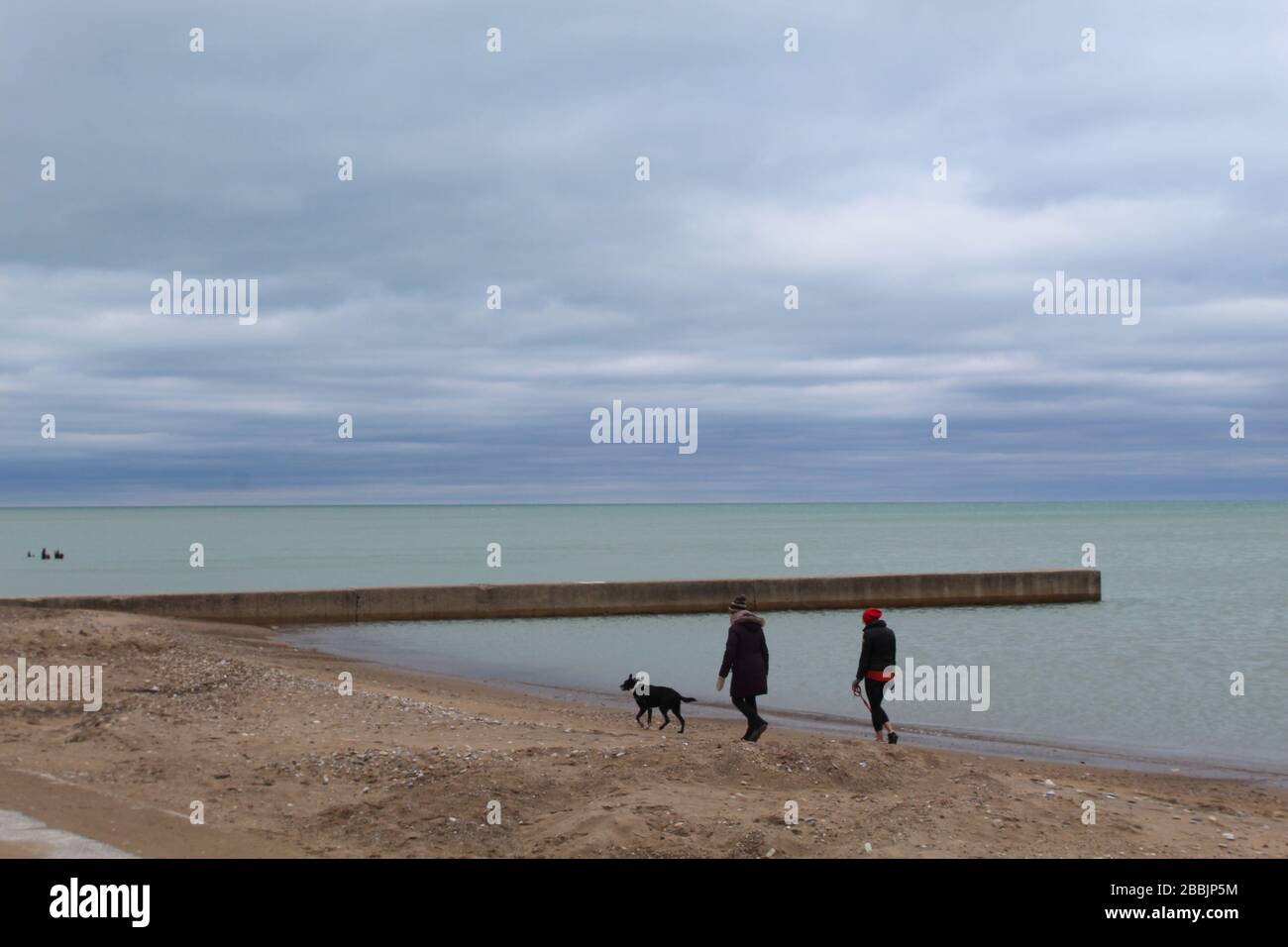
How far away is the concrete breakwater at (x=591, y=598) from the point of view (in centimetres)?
3653

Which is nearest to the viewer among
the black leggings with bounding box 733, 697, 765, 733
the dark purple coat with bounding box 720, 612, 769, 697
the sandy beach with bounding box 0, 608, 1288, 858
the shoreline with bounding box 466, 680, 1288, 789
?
the sandy beach with bounding box 0, 608, 1288, 858

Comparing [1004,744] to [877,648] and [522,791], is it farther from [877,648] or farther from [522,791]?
[522,791]

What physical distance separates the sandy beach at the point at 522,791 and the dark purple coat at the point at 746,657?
1.19 metres

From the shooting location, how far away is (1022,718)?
71.5 ft

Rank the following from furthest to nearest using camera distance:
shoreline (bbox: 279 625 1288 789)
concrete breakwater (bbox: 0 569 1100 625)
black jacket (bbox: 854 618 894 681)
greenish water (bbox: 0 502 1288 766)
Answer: concrete breakwater (bbox: 0 569 1100 625)
greenish water (bbox: 0 502 1288 766)
shoreline (bbox: 279 625 1288 789)
black jacket (bbox: 854 618 894 681)

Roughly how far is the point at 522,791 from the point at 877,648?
5.47 metres

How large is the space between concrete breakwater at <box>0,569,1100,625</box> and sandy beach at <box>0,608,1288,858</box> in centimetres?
1979

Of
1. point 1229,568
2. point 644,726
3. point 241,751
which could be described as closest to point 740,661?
point 644,726

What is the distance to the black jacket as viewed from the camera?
14.6 m

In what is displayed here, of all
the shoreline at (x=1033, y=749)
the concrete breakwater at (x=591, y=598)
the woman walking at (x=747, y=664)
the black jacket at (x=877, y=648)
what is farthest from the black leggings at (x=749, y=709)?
the concrete breakwater at (x=591, y=598)

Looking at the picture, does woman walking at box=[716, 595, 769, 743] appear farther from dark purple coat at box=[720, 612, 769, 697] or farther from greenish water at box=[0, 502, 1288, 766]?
greenish water at box=[0, 502, 1288, 766]

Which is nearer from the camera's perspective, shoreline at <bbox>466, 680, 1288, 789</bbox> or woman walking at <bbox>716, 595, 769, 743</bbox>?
woman walking at <bbox>716, 595, 769, 743</bbox>


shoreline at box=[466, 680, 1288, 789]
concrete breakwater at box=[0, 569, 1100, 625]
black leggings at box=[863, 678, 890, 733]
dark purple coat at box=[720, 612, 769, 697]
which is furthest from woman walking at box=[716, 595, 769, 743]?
concrete breakwater at box=[0, 569, 1100, 625]

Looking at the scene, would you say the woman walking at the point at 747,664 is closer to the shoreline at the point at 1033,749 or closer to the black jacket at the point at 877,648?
the black jacket at the point at 877,648
